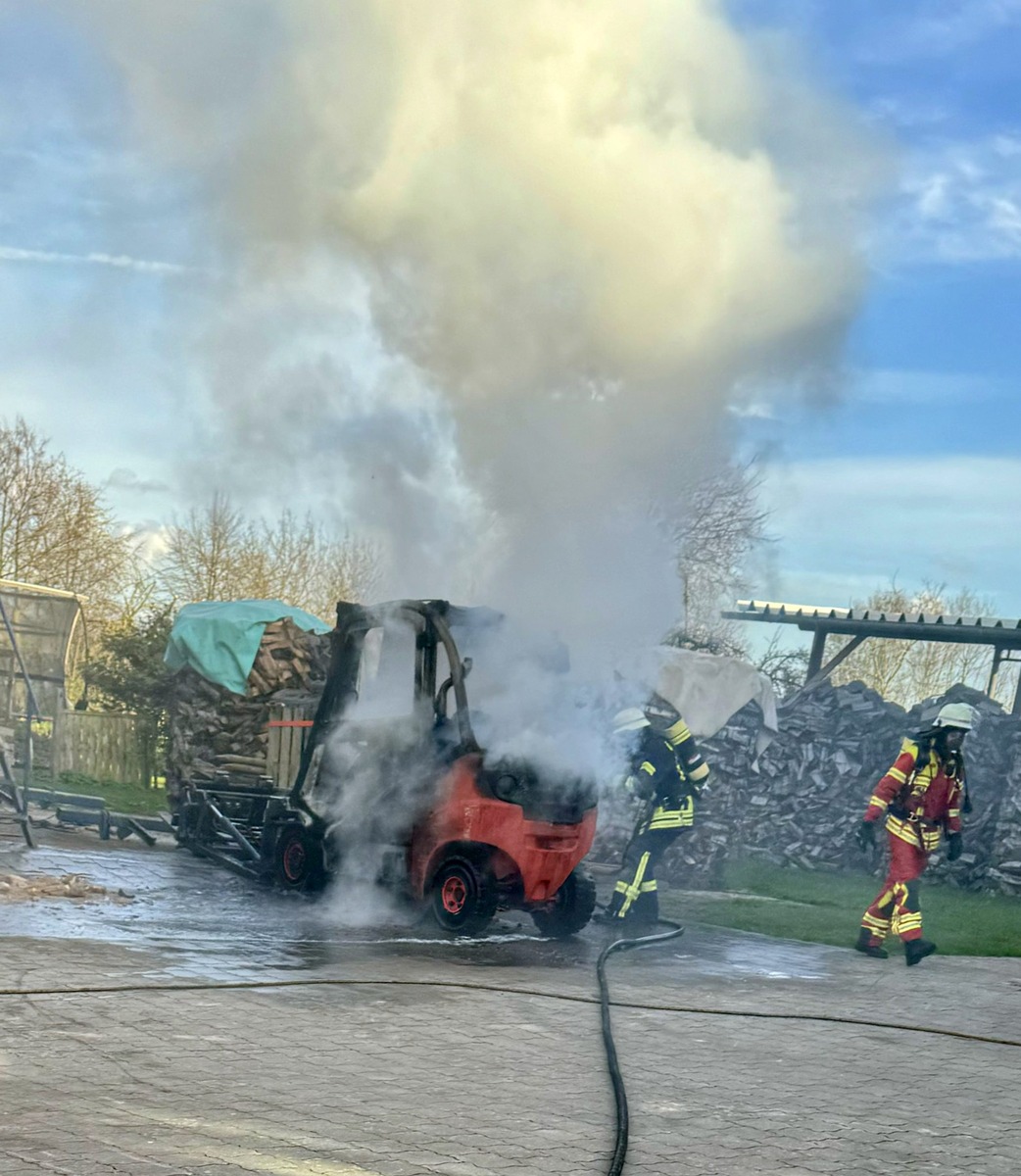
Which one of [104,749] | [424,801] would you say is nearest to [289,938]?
[424,801]

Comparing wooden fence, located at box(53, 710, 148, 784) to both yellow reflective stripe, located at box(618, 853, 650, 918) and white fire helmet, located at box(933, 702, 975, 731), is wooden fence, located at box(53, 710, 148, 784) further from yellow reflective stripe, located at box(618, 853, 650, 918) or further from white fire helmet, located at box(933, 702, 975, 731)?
white fire helmet, located at box(933, 702, 975, 731)

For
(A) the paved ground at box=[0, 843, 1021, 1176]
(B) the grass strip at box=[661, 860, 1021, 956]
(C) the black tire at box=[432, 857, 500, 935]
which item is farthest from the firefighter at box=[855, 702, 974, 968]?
(C) the black tire at box=[432, 857, 500, 935]

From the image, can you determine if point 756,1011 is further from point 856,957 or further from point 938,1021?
point 856,957

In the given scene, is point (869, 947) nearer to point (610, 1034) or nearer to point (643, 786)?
point (643, 786)

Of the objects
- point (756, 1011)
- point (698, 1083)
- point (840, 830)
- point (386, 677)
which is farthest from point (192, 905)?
point (840, 830)

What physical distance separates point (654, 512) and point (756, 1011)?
4.70m

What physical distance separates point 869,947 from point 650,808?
2073 millimetres

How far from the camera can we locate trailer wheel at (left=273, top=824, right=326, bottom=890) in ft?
38.6

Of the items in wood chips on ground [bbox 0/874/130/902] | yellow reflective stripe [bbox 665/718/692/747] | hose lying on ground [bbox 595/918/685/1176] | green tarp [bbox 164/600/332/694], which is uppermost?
green tarp [bbox 164/600/332/694]

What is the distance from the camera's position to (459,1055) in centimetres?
698

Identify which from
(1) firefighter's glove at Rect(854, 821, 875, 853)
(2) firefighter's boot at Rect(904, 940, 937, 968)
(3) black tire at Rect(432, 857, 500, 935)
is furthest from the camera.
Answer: (1) firefighter's glove at Rect(854, 821, 875, 853)

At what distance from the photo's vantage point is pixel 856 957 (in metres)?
11.2

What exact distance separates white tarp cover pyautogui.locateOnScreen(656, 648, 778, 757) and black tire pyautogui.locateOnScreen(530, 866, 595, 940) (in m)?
6.03

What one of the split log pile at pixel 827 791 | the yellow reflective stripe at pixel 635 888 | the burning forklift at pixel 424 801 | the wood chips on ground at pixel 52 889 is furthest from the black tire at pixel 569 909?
the split log pile at pixel 827 791
